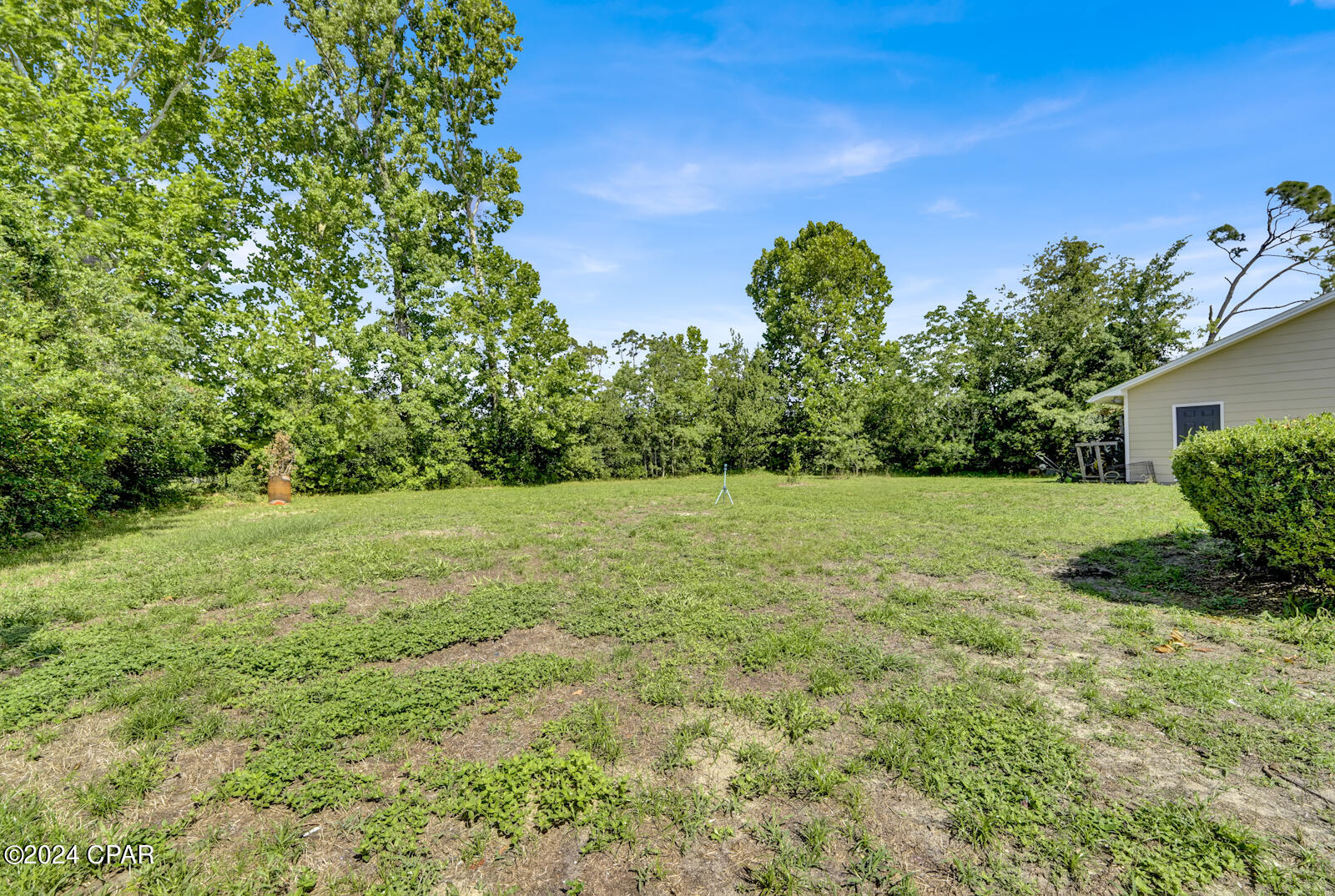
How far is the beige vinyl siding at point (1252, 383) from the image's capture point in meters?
10.5

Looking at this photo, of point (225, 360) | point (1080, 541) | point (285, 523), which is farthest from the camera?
point (225, 360)

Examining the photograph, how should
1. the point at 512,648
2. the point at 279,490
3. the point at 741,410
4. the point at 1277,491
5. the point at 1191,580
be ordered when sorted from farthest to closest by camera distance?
the point at 741,410 → the point at 279,490 → the point at 1191,580 → the point at 1277,491 → the point at 512,648

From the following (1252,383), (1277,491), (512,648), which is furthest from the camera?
(1252,383)

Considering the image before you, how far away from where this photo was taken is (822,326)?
24438mm

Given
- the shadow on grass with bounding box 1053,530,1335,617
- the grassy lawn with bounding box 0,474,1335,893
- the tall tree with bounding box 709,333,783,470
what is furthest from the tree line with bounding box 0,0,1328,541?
the shadow on grass with bounding box 1053,530,1335,617

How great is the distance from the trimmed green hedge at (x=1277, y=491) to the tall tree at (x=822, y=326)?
16583mm

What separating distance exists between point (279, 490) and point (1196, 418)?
2425cm

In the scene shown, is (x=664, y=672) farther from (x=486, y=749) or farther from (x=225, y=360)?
(x=225, y=360)

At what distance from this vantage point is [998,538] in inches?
286

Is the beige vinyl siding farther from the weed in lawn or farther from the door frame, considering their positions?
the weed in lawn

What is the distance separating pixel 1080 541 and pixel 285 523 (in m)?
13.4

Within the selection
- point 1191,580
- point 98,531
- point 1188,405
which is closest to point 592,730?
point 1191,580

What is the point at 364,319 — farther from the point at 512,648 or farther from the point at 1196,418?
the point at 1196,418

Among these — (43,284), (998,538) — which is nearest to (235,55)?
(43,284)
